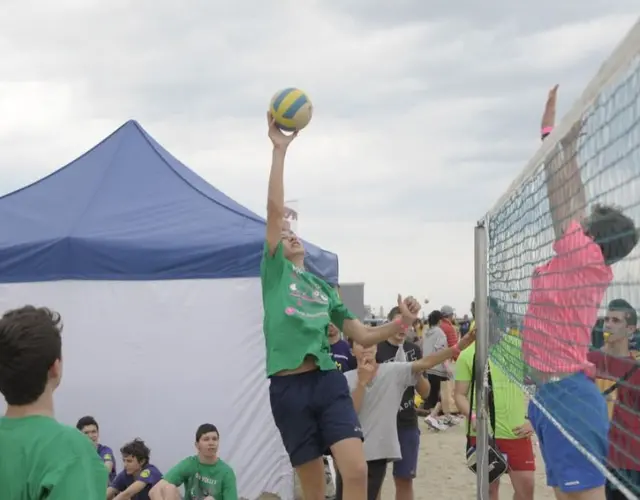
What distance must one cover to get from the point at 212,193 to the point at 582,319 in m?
6.10

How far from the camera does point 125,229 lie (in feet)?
25.8

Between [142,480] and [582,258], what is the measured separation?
446 centimetres

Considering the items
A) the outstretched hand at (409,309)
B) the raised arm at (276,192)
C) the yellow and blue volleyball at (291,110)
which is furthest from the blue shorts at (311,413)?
the yellow and blue volleyball at (291,110)

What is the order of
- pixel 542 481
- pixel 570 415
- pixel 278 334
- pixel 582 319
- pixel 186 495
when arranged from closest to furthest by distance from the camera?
pixel 582 319
pixel 570 415
pixel 278 334
pixel 186 495
pixel 542 481

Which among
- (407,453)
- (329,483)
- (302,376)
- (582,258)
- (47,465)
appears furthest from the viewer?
(329,483)

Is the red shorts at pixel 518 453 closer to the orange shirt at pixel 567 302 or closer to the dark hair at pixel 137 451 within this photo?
the orange shirt at pixel 567 302

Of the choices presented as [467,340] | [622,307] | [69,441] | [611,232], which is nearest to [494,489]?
[467,340]

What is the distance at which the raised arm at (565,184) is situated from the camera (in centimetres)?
334

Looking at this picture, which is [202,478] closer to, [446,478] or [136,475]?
[136,475]

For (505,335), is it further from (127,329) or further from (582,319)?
(127,329)

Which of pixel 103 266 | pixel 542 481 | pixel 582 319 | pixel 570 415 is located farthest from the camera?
pixel 542 481

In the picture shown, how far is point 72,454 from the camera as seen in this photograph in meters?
2.24

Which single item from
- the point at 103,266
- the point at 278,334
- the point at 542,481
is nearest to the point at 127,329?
the point at 103,266

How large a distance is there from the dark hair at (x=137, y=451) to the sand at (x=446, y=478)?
2.55 metres
